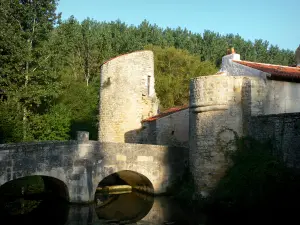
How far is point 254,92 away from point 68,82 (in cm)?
1830

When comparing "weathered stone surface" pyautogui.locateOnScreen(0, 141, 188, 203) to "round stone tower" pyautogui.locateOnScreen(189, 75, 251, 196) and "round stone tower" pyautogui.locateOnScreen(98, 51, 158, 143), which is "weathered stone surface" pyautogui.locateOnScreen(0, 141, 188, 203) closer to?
"round stone tower" pyautogui.locateOnScreen(189, 75, 251, 196)

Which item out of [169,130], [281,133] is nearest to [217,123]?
[281,133]

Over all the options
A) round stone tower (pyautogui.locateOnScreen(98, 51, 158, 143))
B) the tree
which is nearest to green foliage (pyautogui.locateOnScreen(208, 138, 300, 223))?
round stone tower (pyautogui.locateOnScreen(98, 51, 158, 143))

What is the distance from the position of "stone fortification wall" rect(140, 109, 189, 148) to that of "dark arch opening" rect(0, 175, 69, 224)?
6.11m

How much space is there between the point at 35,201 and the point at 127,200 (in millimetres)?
4260

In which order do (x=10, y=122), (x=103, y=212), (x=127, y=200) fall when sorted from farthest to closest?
(x=10, y=122)
(x=127, y=200)
(x=103, y=212)

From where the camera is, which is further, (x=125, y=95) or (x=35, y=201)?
(x=125, y=95)

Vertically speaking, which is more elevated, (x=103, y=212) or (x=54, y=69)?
(x=54, y=69)

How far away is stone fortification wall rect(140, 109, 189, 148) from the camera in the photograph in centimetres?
1966

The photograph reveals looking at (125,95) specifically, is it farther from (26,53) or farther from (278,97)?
(278,97)

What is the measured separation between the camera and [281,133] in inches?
513

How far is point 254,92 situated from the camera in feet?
46.8

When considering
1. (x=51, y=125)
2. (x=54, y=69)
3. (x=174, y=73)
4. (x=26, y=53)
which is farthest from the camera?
(x=174, y=73)

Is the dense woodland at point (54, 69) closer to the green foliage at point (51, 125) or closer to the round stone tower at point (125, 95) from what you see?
the green foliage at point (51, 125)
